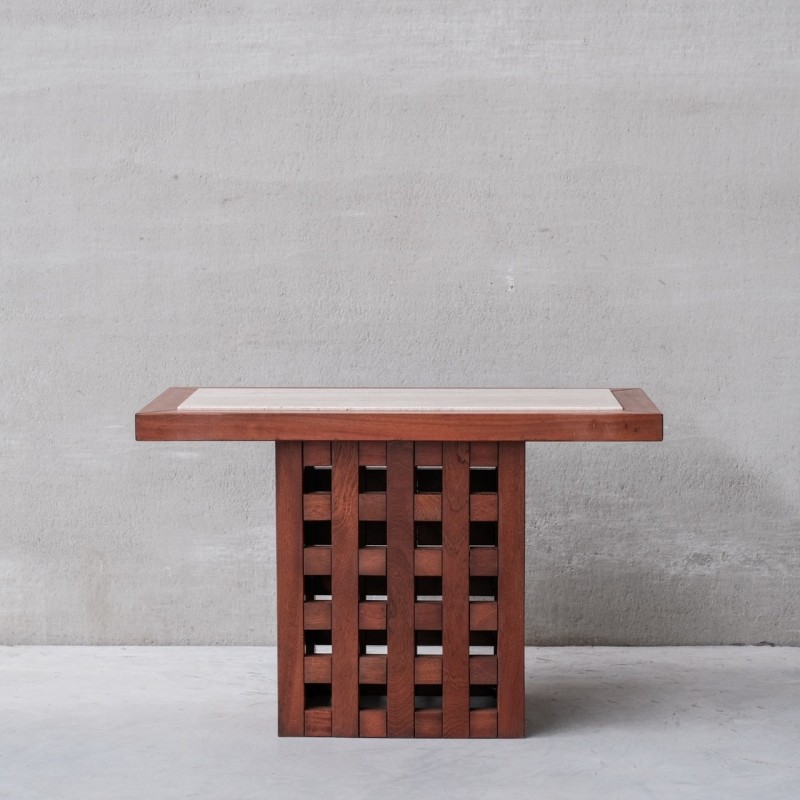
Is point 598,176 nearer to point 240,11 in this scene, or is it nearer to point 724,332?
point 724,332

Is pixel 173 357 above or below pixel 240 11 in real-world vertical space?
below

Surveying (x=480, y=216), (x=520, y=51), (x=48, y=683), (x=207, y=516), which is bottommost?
(x=48, y=683)

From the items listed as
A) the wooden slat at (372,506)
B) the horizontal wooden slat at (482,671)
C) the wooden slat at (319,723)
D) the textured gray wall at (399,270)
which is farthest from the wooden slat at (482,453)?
the textured gray wall at (399,270)

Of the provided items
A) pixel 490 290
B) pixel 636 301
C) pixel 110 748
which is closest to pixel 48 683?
pixel 110 748

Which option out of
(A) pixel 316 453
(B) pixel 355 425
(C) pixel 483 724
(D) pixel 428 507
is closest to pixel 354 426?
(B) pixel 355 425

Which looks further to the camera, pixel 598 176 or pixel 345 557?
pixel 598 176

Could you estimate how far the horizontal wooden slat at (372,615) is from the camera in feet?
8.63

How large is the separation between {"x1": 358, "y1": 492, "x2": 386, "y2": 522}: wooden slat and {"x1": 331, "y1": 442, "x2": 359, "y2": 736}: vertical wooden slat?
2 centimetres

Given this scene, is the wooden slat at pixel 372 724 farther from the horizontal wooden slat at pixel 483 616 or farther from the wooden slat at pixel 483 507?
the wooden slat at pixel 483 507

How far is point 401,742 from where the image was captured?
8.57 feet

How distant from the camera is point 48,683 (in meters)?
3.11

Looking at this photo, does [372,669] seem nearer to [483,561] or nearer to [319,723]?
[319,723]

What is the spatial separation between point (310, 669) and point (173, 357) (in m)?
1.22

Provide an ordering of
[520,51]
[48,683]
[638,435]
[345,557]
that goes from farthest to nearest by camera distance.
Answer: [520,51] → [48,683] → [345,557] → [638,435]
